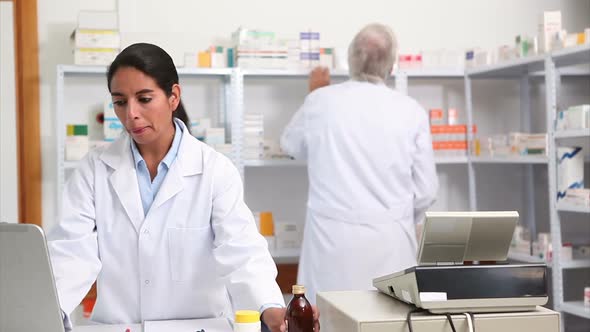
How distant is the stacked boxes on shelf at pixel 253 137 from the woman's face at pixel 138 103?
2048mm

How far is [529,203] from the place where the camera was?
4.83m

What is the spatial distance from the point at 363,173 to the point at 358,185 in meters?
0.06

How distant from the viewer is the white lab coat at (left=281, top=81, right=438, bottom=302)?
344cm

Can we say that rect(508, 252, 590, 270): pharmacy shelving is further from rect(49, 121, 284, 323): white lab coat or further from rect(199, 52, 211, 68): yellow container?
rect(49, 121, 284, 323): white lab coat

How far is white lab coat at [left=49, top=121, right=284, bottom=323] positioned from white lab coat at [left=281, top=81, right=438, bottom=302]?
4.01ft

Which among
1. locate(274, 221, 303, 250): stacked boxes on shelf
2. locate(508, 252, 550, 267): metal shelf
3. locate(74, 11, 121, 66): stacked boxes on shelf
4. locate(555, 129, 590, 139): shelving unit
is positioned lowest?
locate(508, 252, 550, 267): metal shelf

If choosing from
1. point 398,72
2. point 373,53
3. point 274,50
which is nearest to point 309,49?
point 274,50

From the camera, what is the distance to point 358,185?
3.46 meters

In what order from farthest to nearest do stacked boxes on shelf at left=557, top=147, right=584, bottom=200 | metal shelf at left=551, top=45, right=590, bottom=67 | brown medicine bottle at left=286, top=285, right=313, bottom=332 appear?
stacked boxes on shelf at left=557, top=147, right=584, bottom=200, metal shelf at left=551, top=45, right=590, bottom=67, brown medicine bottle at left=286, top=285, right=313, bottom=332

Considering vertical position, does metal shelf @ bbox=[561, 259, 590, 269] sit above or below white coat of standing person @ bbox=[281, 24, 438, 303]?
below

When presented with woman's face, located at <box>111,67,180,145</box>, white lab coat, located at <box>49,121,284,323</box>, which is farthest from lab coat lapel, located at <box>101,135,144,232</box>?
woman's face, located at <box>111,67,180,145</box>

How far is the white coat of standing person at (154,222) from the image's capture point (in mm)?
2150

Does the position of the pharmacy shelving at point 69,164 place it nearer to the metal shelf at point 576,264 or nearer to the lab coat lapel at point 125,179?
the lab coat lapel at point 125,179

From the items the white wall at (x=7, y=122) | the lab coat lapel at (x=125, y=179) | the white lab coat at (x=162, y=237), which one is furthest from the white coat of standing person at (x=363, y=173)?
the white wall at (x=7, y=122)
